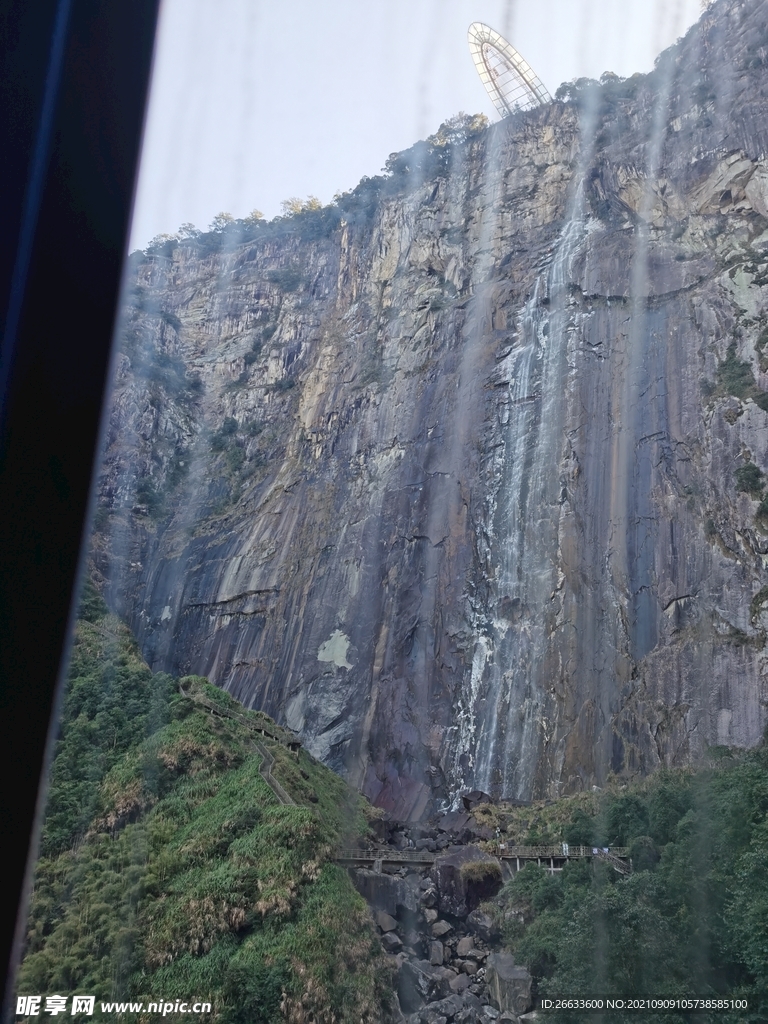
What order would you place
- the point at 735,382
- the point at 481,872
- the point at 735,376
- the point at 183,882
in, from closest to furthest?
the point at 183,882 < the point at 481,872 < the point at 735,382 < the point at 735,376

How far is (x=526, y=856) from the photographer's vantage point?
703 inches

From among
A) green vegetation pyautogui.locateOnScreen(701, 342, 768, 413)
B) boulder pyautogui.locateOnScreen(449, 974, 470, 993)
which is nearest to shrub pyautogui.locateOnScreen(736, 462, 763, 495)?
green vegetation pyautogui.locateOnScreen(701, 342, 768, 413)

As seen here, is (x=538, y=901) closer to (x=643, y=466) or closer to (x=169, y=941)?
(x=169, y=941)

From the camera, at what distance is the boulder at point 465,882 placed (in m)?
17.0

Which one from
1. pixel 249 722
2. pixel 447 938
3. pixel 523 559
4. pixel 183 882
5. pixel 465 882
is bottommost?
pixel 447 938

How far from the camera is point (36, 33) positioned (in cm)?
245

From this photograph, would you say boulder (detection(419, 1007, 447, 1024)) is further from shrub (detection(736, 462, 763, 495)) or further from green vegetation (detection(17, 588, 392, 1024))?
shrub (detection(736, 462, 763, 495))

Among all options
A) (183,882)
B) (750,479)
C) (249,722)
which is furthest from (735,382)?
(183,882)

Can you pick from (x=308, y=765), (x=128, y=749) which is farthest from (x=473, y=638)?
(x=128, y=749)

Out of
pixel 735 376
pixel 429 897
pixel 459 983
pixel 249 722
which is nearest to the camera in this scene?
pixel 459 983

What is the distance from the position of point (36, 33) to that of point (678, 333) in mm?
29469

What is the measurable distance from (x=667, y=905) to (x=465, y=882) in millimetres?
4914

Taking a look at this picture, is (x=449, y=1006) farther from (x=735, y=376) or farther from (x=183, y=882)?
(x=735, y=376)

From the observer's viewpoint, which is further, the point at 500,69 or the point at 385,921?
the point at 500,69
